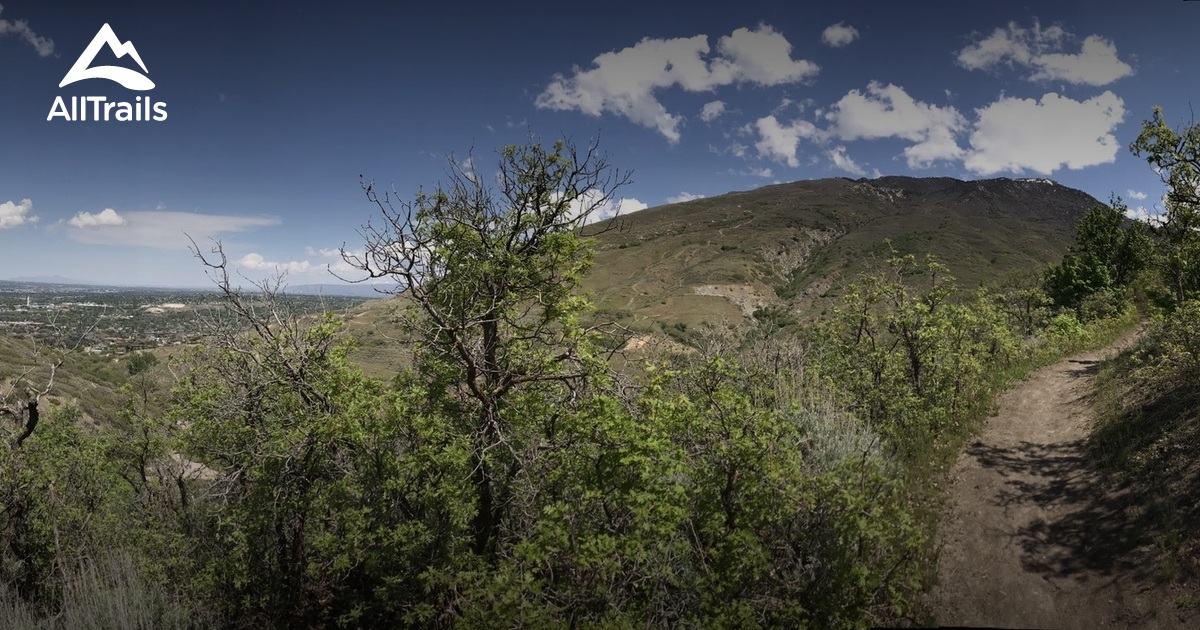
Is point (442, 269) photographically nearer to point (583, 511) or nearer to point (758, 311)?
point (583, 511)

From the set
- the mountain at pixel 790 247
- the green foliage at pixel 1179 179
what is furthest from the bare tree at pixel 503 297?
the mountain at pixel 790 247

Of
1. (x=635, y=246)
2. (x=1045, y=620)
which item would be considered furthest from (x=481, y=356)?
(x=635, y=246)

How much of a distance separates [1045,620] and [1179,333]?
286 inches

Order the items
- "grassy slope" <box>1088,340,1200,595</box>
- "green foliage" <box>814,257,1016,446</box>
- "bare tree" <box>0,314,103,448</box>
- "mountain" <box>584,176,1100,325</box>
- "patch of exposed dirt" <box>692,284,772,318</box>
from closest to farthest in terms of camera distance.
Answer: "grassy slope" <box>1088,340,1200,595</box>, "bare tree" <box>0,314,103,448</box>, "green foliage" <box>814,257,1016,446</box>, "mountain" <box>584,176,1100,325</box>, "patch of exposed dirt" <box>692,284,772,318</box>

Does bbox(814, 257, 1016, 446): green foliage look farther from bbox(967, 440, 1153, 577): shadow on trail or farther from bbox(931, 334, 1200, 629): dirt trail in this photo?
bbox(967, 440, 1153, 577): shadow on trail

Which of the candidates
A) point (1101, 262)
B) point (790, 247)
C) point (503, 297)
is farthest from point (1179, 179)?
point (790, 247)

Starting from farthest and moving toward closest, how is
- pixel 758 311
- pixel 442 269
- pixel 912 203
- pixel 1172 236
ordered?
pixel 912 203 < pixel 758 311 < pixel 1172 236 < pixel 442 269

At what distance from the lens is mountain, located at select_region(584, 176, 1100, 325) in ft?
300

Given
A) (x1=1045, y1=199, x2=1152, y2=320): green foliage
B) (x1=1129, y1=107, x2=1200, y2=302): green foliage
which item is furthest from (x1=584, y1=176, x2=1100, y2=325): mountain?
(x1=1129, y1=107, x2=1200, y2=302): green foliage

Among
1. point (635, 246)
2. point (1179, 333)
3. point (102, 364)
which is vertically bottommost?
point (102, 364)

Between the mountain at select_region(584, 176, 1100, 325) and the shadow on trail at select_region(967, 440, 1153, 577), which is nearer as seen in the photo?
the shadow on trail at select_region(967, 440, 1153, 577)

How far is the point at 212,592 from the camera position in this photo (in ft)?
30.1

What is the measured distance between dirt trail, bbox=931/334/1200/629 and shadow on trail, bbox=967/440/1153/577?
1cm

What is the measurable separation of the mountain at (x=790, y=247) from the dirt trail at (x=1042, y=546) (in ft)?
165
